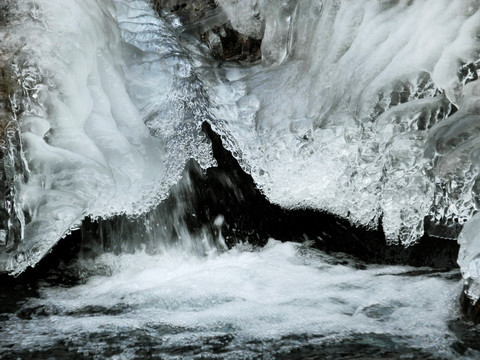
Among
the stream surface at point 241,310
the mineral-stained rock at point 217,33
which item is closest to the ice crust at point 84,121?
the stream surface at point 241,310

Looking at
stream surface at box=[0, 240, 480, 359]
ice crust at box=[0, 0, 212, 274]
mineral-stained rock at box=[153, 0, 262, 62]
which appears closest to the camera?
stream surface at box=[0, 240, 480, 359]

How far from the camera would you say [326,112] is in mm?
4113

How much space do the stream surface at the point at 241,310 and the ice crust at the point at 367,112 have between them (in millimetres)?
348

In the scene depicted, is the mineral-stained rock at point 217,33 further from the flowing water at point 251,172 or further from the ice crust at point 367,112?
the flowing water at point 251,172

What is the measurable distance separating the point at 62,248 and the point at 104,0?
160cm

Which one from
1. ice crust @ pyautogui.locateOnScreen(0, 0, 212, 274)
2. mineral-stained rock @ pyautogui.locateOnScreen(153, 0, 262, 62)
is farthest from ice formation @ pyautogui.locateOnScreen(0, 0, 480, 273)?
mineral-stained rock @ pyautogui.locateOnScreen(153, 0, 262, 62)

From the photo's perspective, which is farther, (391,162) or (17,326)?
(391,162)

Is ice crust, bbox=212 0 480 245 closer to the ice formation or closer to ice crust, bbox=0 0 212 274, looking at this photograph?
the ice formation

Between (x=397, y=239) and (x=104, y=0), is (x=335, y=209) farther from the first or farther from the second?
(x=104, y=0)

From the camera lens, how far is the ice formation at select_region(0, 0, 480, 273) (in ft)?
11.1

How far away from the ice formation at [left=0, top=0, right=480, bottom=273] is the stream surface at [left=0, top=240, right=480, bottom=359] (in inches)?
12.2

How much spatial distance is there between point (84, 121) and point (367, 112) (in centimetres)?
150

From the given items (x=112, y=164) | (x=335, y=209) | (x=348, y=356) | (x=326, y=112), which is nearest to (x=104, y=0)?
(x=112, y=164)

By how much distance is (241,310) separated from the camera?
3.08 m
